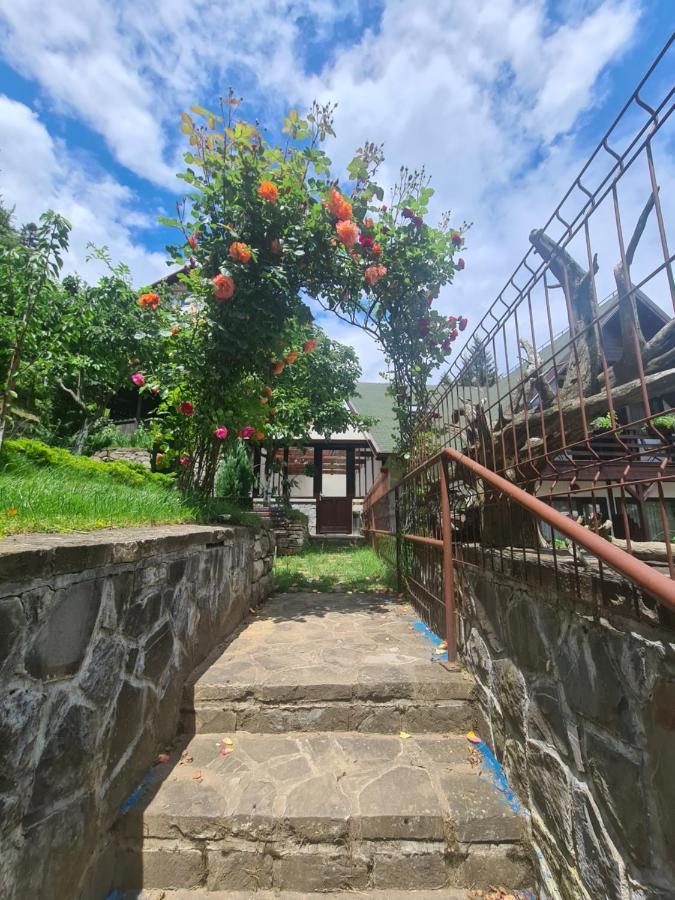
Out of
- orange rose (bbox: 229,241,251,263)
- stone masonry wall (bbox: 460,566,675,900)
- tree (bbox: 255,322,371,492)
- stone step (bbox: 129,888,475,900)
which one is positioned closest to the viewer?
stone masonry wall (bbox: 460,566,675,900)

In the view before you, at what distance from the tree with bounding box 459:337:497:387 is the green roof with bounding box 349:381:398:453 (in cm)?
803

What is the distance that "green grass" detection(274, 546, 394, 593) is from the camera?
517cm

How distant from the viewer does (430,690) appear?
7.18ft

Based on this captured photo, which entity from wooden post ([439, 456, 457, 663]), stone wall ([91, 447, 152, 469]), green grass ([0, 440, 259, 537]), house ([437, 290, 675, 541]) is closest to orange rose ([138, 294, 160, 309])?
green grass ([0, 440, 259, 537])

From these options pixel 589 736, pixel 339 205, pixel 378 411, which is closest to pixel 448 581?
pixel 589 736

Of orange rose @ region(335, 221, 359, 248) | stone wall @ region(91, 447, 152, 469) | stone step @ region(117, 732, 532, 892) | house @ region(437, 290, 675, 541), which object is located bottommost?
stone step @ region(117, 732, 532, 892)

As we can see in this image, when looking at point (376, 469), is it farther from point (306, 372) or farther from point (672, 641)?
point (672, 641)

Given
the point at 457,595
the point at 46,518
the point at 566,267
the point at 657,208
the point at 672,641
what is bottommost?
the point at 457,595

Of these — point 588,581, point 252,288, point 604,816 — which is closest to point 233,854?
point 604,816

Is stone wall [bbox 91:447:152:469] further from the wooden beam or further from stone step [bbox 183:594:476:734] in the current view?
stone step [bbox 183:594:476:734]

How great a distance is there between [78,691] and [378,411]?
15231 mm

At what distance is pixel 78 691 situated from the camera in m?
1.39

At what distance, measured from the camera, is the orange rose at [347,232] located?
3377mm

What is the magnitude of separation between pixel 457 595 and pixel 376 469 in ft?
35.5
